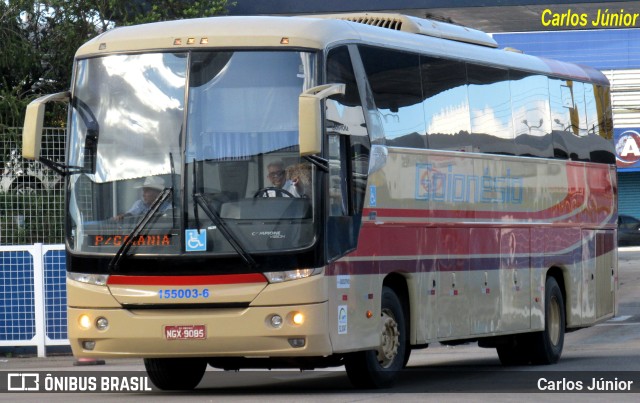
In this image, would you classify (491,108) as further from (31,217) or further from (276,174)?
(31,217)

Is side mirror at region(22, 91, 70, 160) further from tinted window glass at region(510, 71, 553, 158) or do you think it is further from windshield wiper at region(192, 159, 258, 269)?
tinted window glass at region(510, 71, 553, 158)

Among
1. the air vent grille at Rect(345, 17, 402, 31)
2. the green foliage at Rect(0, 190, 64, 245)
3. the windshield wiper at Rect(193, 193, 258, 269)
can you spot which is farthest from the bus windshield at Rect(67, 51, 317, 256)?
the green foliage at Rect(0, 190, 64, 245)

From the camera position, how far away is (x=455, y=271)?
50.9 ft

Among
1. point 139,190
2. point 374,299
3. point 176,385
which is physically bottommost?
point 176,385

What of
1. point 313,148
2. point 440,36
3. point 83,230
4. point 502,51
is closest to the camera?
point 313,148

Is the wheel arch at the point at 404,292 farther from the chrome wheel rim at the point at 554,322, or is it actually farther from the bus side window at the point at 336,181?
the chrome wheel rim at the point at 554,322

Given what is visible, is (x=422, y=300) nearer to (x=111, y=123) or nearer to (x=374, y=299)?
(x=374, y=299)

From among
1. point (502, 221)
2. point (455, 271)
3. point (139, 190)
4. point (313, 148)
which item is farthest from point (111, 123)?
point (502, 221)

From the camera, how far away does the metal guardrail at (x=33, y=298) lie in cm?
2106

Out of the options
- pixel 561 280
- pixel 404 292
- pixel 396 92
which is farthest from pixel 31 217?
pixel 396 92

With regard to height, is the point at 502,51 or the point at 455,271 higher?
the point at 502,51

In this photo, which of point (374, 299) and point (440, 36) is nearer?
point (374, 299)

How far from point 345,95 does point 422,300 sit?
2.53 meters

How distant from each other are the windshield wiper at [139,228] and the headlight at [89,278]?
18 cm
